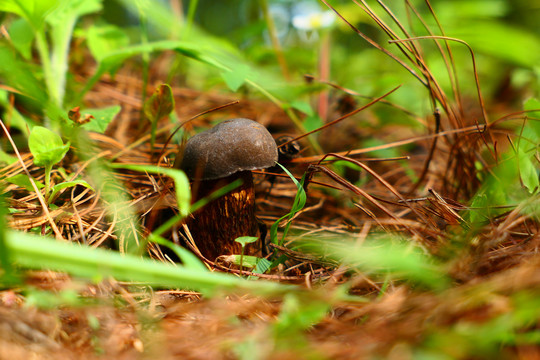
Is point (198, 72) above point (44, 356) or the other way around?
above

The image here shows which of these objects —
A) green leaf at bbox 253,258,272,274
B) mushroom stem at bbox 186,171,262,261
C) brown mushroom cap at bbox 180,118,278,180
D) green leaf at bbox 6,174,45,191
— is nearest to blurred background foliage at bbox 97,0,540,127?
brown mushroom cap at bbox 180,118,278,180

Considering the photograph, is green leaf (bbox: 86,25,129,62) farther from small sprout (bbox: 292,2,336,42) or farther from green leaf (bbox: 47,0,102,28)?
small sprout (bbox: 292,2,336,42)

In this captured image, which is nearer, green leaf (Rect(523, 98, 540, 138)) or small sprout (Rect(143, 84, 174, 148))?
green leaf (Rect(523, 98, 540, 138))

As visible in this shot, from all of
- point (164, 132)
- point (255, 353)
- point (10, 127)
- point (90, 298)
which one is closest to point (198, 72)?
point (164, 132)

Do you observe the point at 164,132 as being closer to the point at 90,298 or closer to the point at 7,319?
the point at 90,298

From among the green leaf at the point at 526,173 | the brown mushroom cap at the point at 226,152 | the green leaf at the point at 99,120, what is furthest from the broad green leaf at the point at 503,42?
the green leaf at the point at 99,120

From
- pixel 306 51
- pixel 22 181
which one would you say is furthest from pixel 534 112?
pixel 22 181
